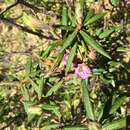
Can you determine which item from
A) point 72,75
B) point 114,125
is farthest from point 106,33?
point 114,125

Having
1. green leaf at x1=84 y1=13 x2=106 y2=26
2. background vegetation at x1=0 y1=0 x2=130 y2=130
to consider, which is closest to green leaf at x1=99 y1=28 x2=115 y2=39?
background vegetation at x1=0 y1=0 x2=130 y2=130

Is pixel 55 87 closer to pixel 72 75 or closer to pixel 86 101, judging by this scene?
pixel 72 75

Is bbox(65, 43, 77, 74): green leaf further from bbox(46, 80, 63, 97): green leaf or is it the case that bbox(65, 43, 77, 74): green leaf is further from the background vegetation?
bbox(46, 80, 63, 97): green leaf

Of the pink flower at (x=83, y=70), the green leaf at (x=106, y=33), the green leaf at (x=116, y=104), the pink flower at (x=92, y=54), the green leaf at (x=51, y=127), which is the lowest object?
the green leaf at (x=51, y=127)

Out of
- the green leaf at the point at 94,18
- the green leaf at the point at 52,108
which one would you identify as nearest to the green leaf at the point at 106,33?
the green leaf at the point at 94,18

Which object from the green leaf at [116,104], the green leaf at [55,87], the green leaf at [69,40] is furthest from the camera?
the green leaf at [55,87]

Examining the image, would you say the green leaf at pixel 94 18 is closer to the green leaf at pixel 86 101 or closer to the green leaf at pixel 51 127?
the green leaf at pixel 86 101

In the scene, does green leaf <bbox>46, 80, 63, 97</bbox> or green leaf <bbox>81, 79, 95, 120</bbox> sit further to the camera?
green leaf <bbox>46, 80, 63, 97</bbox>

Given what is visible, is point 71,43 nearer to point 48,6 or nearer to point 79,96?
point 79,96
